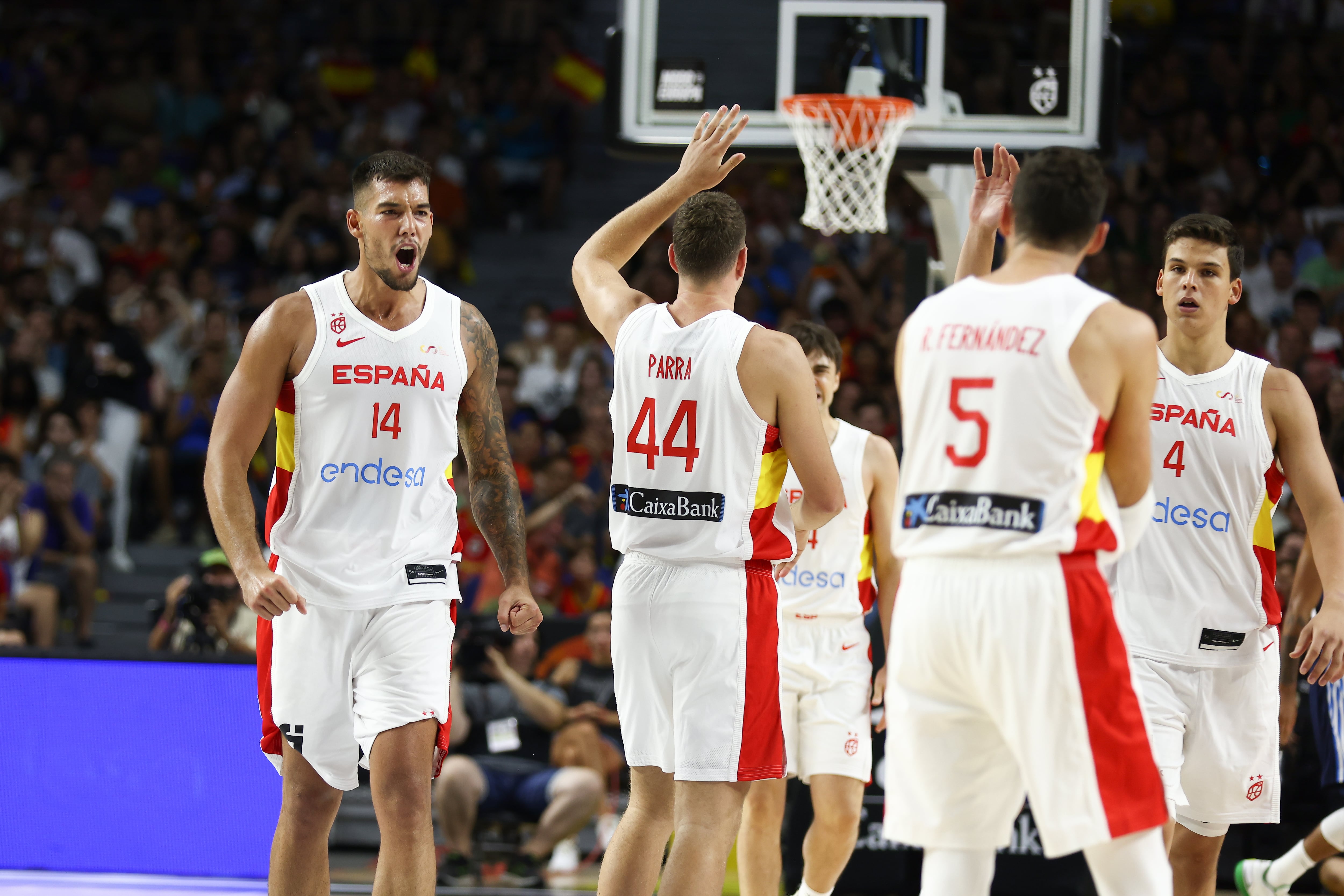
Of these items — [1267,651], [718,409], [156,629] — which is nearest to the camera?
[718,409]

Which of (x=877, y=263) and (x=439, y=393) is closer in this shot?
(x=439, y=393)

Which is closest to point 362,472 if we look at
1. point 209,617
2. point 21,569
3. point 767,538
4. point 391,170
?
point 391,170

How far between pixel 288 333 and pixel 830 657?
8.98 feet

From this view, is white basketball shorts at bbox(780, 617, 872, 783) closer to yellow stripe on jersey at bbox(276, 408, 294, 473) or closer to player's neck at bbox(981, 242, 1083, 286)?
yellow stripe on jersey at bbox(276, 408, 294, 473)

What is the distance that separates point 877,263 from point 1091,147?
5.50 meters

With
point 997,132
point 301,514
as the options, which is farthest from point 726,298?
point 997,132

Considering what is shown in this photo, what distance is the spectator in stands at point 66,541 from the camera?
427 inches

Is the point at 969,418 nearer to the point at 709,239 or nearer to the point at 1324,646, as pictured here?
the point at 709,239

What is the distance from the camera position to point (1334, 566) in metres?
4.93

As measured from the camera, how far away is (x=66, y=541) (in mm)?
11148

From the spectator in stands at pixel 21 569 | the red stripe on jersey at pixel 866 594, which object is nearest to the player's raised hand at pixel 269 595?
the red stripe on jersey at pixel 866 594

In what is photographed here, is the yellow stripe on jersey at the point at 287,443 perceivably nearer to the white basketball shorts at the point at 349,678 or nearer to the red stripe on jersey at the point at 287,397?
the red stripe on jersey at the point at 287,397

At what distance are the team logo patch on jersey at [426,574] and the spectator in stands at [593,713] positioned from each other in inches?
141

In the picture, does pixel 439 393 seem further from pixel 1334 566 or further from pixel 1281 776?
pixel 1281 776
